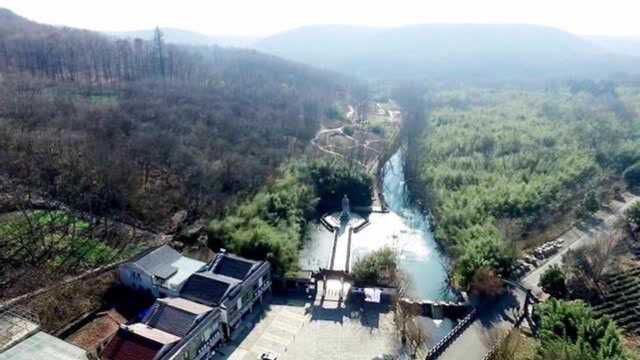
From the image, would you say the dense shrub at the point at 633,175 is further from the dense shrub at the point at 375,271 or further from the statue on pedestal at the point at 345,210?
the dense shrub at the point at 375,271

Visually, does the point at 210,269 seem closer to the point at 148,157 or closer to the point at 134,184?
the point at 134,184

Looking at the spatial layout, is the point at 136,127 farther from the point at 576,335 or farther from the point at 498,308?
the point at 576,335

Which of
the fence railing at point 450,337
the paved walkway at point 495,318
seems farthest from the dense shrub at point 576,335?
the fence railing at point 450,337

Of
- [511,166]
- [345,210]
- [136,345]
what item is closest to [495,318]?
[136,345]

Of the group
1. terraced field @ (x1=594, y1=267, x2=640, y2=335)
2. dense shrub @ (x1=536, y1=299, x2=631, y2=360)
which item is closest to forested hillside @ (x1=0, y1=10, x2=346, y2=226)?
dense shrub @ (x1=536, y1=299, x2=631, y2=360)

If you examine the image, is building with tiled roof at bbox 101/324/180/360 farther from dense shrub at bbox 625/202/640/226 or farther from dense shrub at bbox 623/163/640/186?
dense shrub at bbox 623/163/640/186

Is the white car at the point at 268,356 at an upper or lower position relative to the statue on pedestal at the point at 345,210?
lower

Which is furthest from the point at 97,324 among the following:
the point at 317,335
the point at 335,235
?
the point at 335,235
